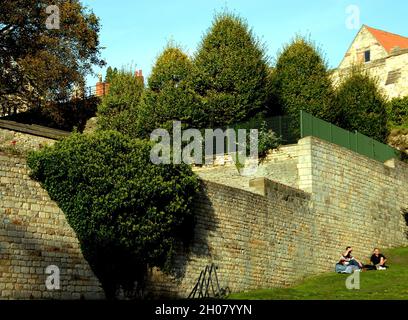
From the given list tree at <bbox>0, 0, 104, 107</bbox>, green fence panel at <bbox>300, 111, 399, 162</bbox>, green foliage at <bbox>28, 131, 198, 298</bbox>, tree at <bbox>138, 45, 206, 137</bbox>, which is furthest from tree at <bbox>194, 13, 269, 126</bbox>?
green foliage at <bbox>28, 131, 198, 298</bbox>

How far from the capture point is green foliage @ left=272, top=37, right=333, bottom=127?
3806cm

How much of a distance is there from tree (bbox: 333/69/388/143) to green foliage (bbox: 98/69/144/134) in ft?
33.9

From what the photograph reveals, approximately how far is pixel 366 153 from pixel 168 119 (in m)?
8.53

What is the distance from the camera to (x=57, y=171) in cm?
2108

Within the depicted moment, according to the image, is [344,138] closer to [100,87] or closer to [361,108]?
[361,108]

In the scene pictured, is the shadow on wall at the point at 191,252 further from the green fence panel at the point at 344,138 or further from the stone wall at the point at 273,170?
the green fence panel at the point at 344,138

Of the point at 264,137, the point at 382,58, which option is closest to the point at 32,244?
the point at 264,137

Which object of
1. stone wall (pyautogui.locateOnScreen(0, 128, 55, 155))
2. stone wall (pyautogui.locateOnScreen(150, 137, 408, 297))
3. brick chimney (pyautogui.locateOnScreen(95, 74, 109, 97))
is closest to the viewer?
stone wall (pyautogui.locateOnScreen(150, 137, 408, 297))

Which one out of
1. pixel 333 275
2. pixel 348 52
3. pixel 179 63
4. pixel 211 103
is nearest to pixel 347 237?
pixel 333 275

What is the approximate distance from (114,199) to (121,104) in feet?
74.4

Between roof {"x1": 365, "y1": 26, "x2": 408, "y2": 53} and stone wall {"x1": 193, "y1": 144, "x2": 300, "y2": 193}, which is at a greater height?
roof {"x1": 365, "y1": 26, "x2": 408, "y2": 53}

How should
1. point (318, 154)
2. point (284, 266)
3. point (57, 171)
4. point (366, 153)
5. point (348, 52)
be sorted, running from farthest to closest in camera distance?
point (348, 52)
point (366, 153)
point (318, 154)
point (284, 266)
point (57, 171)

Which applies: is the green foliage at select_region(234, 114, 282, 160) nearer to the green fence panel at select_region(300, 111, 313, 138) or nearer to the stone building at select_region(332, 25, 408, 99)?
the green fence panel at select_region(300, 111, 313, 138)

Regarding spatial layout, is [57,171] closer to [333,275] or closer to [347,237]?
[333,275]
